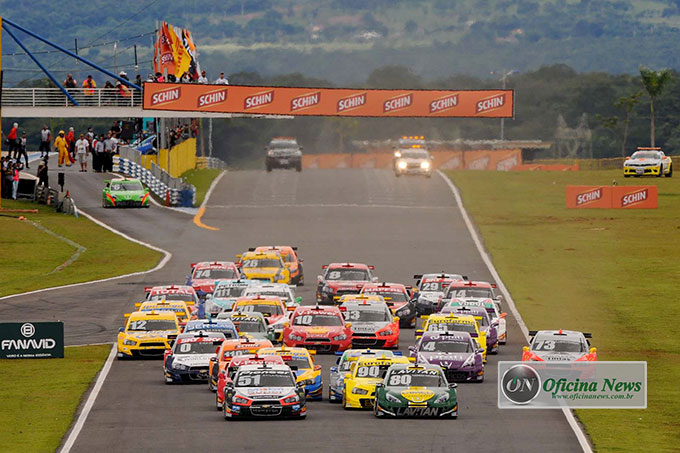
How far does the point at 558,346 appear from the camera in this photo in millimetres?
35344

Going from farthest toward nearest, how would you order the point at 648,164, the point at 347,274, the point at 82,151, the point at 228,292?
the point at 648,164 → the point at 82,151 → the point at 347,274 → the point at 228,292

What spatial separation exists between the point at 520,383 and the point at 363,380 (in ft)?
12.6

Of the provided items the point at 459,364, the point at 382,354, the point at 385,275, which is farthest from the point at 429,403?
the point at 385,275

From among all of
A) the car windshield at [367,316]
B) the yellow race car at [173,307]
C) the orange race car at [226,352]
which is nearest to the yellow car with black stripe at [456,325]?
the car windshield at [367,316]

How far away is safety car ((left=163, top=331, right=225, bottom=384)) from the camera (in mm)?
35219

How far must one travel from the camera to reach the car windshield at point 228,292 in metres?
47.5

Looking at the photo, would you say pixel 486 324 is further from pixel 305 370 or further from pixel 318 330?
pixel 305 370

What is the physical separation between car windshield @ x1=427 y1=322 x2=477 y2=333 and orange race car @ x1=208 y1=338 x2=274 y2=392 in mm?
5850

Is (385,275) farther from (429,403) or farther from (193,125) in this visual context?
(193,125)

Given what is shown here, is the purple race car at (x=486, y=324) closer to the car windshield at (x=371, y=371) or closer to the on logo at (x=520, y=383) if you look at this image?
the car windshield at (x=371, y=371)

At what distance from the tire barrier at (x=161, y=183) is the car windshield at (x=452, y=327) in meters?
46.1

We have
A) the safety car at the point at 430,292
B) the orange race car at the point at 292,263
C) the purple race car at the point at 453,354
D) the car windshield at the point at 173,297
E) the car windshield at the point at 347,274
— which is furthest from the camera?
the orange race car at the point at 292,263

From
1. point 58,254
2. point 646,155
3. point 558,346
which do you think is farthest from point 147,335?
point 646,155
